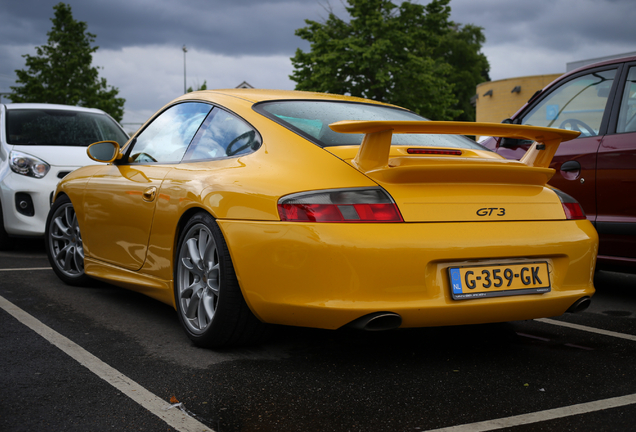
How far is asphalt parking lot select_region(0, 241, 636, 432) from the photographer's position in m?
2.37

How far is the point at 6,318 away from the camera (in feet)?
12.4

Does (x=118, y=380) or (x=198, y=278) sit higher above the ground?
(x=198, y=278)

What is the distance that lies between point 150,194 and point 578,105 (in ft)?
11.4

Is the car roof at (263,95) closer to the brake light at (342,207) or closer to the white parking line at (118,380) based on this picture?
the brake light at (342,207)

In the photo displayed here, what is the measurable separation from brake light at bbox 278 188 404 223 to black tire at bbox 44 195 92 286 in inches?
100

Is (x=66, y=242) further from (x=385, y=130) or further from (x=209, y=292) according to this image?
(x=385, y=130)

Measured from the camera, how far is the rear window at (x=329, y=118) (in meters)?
3.14

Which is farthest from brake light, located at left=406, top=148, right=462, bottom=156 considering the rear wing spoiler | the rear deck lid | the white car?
the white car

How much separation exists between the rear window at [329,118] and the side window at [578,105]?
1705 mm

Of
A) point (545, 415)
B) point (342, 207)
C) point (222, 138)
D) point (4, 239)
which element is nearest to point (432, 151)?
point (342, 207)

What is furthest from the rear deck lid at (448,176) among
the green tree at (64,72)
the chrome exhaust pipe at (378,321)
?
the green tree at (64,72)

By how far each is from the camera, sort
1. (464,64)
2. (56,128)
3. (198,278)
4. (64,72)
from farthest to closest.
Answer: (464,64), (64,72), (56,128), (198,278)

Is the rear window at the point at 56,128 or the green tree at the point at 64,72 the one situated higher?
the green tree at the point at 64,72

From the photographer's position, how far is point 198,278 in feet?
10.9
